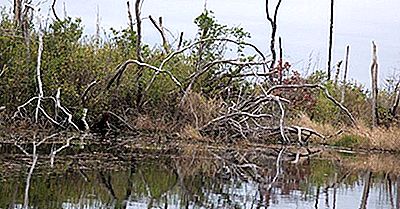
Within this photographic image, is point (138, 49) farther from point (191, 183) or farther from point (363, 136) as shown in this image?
point (191, 183)

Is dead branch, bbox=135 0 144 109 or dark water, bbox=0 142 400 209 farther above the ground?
dead branch, bbox=135 0 144 109

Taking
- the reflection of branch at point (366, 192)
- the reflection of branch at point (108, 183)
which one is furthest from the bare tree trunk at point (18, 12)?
the reflection of branch at point (366, 192)

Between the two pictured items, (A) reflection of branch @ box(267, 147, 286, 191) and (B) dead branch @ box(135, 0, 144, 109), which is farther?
(B) dead branch @ box(135, 0, 144, 109)

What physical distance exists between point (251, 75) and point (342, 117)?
22.3 feet

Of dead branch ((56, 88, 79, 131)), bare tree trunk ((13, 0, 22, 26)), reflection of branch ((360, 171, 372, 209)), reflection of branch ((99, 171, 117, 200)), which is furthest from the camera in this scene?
bare tree trunk ((13, 0, 22, 26))

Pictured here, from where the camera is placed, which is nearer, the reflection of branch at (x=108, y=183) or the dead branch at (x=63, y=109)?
the reflection of branch at (x=108, y=183)

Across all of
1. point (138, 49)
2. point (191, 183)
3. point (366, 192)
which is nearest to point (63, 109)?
point (138, 49)

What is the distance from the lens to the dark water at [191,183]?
10555mm

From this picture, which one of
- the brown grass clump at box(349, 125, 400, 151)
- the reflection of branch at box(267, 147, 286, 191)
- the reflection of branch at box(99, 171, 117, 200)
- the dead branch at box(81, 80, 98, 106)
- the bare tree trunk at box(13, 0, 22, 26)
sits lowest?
the reflection of branch at box(99, 171, 117, 200)

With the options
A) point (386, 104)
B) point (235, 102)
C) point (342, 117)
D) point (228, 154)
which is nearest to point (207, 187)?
point (228, 154)

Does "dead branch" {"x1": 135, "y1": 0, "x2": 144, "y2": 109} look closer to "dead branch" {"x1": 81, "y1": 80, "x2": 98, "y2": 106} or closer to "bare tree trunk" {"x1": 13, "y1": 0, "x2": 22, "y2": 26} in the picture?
"dead branch" {"x1": 81, "y1": 80, "x2": 98, "y2": 106}

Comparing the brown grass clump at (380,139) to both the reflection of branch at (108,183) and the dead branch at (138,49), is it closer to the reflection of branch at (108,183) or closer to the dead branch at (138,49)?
the dead branch at (138,49)

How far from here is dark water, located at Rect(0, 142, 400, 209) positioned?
10555 mm

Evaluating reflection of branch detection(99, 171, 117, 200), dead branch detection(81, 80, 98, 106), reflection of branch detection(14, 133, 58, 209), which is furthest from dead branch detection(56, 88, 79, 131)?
reflection of branch detection(99, 171, 117, 200)
